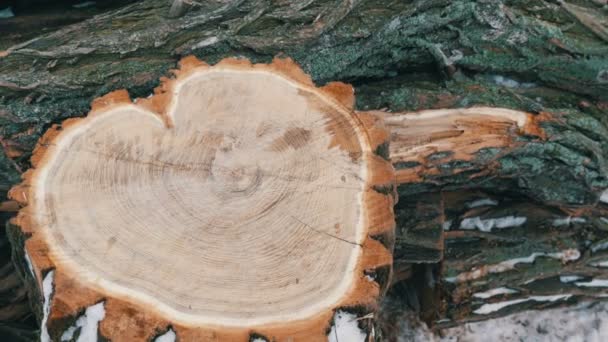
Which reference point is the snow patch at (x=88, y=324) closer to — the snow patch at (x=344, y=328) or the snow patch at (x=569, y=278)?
the snow patch at (x=344, y=328)

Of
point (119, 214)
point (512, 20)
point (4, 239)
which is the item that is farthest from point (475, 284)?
point (4, 239)

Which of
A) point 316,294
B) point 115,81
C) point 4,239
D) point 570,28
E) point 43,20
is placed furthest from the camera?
point 43,20

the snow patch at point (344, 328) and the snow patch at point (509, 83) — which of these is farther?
the snow patch at point (509, 83)

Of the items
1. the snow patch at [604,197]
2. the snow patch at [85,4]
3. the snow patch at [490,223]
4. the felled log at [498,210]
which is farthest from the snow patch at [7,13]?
the snow patch at [604,197]

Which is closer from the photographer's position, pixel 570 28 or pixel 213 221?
pixel 213 221

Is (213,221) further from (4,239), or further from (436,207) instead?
(4,239)

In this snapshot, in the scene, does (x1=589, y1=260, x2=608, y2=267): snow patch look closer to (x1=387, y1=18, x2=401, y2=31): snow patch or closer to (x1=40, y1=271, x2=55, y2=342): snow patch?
(x1=387, y1=18, x2=401, y2=31): snow patch
